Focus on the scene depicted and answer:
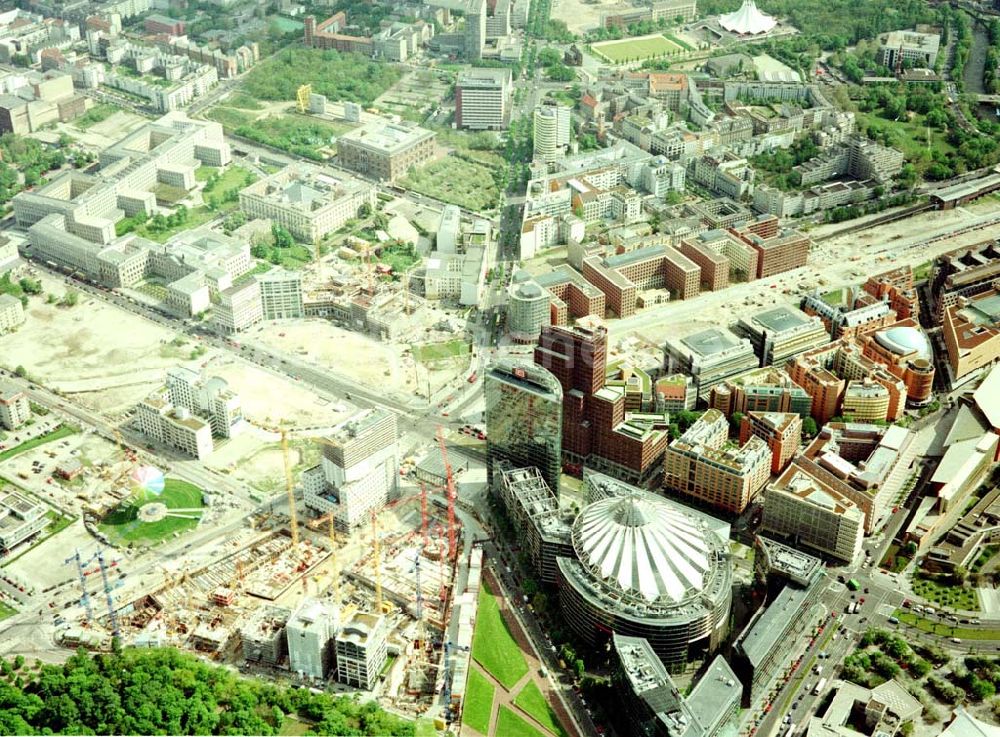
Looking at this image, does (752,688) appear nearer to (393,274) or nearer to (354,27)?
(393,274)

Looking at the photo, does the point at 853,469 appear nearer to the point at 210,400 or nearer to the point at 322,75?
the point at 210,400

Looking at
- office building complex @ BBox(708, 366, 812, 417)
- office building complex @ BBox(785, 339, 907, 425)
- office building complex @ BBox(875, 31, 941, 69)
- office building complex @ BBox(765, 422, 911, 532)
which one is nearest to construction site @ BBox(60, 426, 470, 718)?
office building complex @ BBox(708, 366, 812, 417)

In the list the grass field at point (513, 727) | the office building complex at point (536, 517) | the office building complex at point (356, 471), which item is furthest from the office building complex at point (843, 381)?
the grass field at point (513, 727)

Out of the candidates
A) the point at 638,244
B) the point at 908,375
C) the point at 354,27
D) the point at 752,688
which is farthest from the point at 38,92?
the point at 752,688

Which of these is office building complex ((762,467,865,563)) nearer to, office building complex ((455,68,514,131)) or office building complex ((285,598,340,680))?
office building complex ((285,598,340,680))

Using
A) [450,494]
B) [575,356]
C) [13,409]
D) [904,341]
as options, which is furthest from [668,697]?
[13,409]
